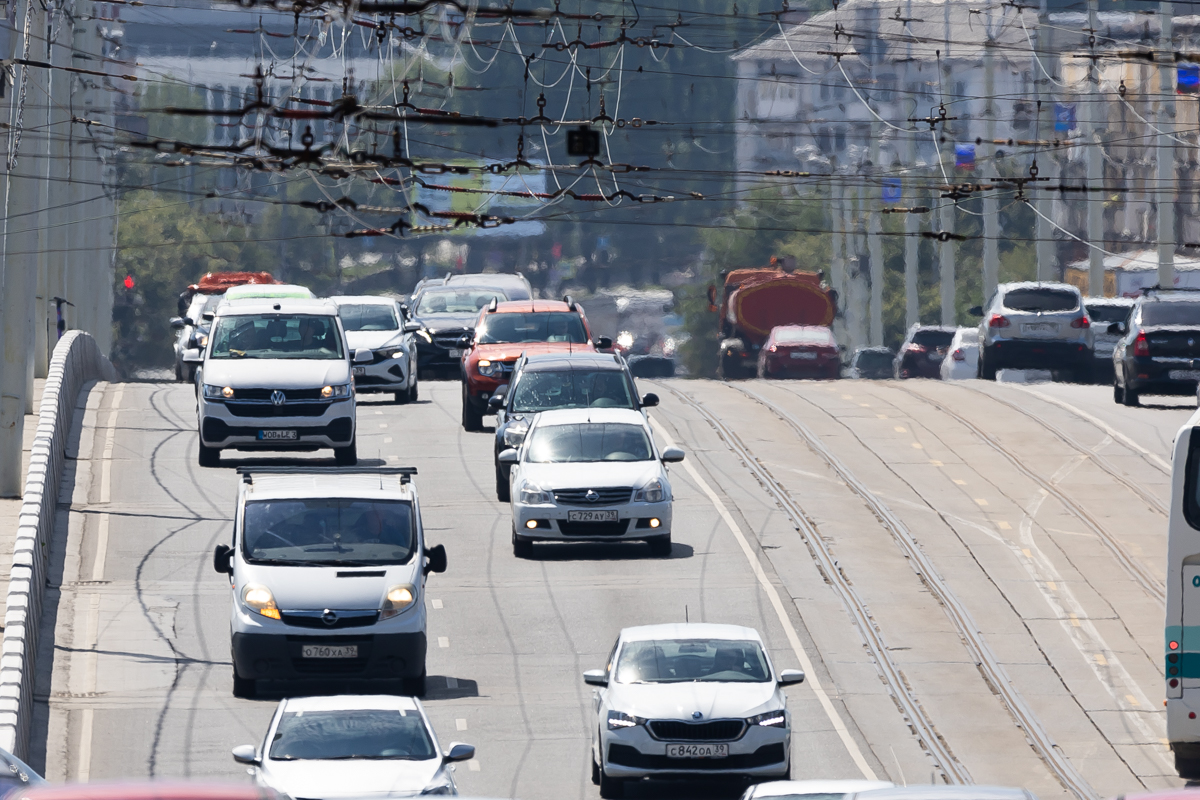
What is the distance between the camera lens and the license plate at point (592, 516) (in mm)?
24438

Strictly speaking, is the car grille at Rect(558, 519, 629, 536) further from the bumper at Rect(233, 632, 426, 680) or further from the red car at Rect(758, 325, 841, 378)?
the red car at Rect(758, 325, 841, 378)

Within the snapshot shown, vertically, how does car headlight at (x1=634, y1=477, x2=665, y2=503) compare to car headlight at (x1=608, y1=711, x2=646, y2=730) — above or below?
above

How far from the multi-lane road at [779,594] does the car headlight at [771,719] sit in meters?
1.01

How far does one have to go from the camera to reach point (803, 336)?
54.6 metres

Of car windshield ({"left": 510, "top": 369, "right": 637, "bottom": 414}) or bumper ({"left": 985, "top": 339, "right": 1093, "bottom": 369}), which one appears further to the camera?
bumper ({"left": 985, "top": 339, "right": 1093, "bottom": 369})

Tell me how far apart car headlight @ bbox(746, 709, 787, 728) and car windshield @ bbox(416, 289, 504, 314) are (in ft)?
77.7

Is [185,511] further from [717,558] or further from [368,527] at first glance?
[368,527]

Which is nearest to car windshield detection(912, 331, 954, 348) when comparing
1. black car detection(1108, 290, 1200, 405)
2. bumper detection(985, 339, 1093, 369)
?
bumper detection(985, 339, 1093, 369)

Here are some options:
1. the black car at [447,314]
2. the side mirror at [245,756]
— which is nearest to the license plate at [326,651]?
the side mirror at [245,756]

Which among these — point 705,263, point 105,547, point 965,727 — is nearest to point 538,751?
point 965,727

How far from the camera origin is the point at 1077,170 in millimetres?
100812

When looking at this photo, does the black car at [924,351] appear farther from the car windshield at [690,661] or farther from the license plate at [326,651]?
the car windshield at [690,661]

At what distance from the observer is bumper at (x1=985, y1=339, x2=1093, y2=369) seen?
1510 inches

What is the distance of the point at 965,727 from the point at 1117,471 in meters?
11.8
